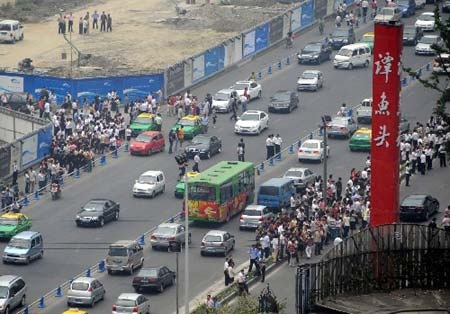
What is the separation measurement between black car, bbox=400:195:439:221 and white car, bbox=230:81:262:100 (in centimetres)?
2360

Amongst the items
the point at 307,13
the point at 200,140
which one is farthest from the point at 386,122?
the point at 307,13

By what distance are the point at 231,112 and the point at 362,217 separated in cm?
2315

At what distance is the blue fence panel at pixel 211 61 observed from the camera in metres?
103

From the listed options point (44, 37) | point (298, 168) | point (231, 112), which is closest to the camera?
point (298, 168)

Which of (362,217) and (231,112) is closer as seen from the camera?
(362,217)

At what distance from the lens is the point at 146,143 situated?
8812 centimetres

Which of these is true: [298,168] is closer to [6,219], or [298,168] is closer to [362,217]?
[362,217]

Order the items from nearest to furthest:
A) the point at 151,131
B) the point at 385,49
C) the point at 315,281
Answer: the point at 315,281 → the point at 385,49 → the point at 151,131

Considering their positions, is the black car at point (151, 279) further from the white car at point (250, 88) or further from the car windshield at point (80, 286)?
the white car at point (250, 88)

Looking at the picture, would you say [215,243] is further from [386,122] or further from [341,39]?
[341,39]

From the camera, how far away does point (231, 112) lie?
9625cm

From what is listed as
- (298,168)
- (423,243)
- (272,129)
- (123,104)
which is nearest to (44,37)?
(123,104)

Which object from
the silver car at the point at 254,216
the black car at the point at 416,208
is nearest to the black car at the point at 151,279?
the silver car at the point at 254,216

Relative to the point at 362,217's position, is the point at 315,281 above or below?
above
